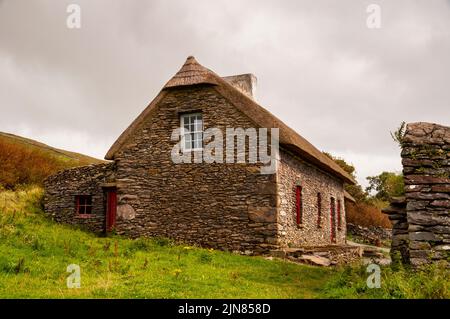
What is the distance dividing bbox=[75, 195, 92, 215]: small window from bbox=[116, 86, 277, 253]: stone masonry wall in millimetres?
2489

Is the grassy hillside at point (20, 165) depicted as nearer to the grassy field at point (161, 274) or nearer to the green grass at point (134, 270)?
the green grass at point (134, 270)

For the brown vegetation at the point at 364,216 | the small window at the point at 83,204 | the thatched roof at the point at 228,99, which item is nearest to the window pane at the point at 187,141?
the thatched roof at the point at 228,99

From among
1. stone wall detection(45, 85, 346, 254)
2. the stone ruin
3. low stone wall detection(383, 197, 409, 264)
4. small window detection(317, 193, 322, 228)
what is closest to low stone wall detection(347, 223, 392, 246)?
small window detection(317, 193, 322, 228)

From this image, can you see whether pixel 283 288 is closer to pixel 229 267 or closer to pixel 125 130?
pixel 229 267

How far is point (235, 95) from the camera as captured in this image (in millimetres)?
13367

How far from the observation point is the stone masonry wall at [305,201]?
516 inches

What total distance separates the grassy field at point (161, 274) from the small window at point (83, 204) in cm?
280

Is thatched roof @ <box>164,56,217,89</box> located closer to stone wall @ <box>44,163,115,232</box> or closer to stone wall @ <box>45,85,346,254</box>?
stone wall @ <box>45,85,346,254</box>

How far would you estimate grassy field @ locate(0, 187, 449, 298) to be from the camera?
7094 millimetres

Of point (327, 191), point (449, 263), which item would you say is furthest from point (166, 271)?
point (327, 191)

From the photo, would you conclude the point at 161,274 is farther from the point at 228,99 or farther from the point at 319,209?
the point at 319,209

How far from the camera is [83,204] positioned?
54.0ft

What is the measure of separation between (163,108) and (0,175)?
9.15m

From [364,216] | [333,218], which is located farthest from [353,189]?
[333,218]
